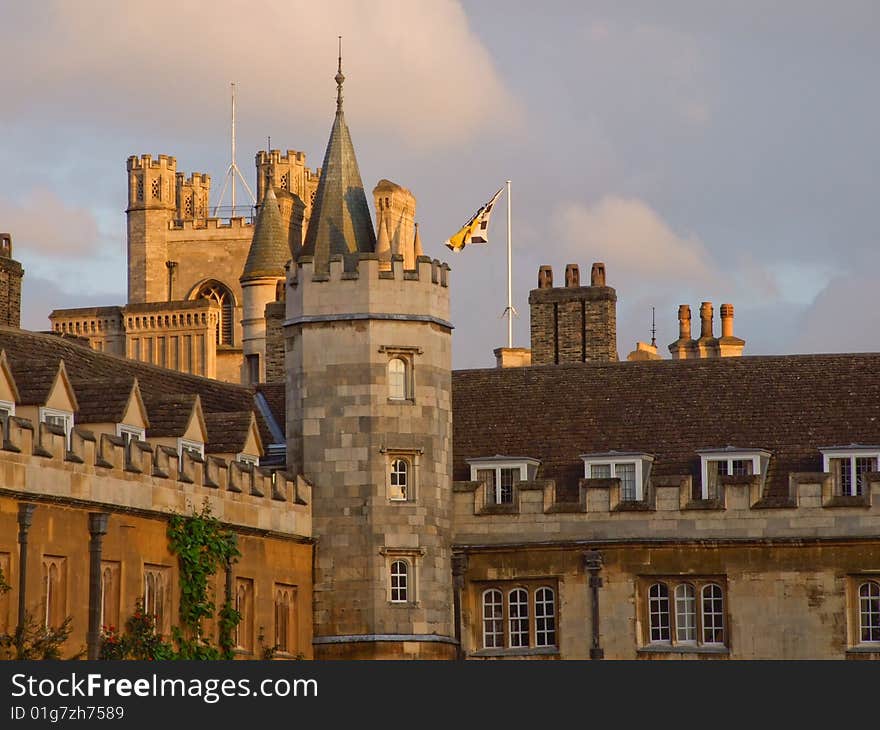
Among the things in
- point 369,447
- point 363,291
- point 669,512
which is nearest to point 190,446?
point 369,447

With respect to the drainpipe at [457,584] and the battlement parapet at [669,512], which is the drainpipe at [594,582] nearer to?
the battlement parapet at [669,512]

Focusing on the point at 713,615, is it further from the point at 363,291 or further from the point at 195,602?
the point at 195,602

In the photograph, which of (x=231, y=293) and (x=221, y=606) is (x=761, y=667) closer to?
(x=221, y=606)

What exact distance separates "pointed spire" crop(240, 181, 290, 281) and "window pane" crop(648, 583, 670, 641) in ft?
124

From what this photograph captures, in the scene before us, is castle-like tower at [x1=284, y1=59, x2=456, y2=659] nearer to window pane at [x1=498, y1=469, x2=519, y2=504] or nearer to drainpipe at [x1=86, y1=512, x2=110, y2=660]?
window pane at [x1=498, y1=469, x2=519, y2=504]

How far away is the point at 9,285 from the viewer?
232 ft

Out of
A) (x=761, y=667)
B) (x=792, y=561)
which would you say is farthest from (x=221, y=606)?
(x=761, y=667)

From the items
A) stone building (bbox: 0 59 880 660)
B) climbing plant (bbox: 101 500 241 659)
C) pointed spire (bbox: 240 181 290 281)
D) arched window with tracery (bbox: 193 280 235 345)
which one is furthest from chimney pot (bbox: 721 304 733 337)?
arched window with tracery (bbox: 193 280 235 345)

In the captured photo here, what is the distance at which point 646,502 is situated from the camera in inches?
2314

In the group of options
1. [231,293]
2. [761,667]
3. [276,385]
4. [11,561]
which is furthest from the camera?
[231,293]

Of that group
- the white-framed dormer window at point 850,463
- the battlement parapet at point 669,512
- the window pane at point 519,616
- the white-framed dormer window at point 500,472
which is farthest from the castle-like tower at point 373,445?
the white-framed dormer window at point 850,463

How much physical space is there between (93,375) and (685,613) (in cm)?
1293

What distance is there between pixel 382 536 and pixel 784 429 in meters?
9.11

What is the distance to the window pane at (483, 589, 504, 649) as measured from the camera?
5944cm
